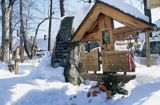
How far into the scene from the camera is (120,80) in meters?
11.5

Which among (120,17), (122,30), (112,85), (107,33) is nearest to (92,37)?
(107,33)

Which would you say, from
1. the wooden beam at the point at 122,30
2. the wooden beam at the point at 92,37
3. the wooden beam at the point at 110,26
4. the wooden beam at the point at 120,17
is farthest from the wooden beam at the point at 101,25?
the wooden beam at the point at 122,30

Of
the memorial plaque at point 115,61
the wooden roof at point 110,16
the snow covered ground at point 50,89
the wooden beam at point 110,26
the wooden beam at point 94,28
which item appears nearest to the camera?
the wooden roof at point 110,16

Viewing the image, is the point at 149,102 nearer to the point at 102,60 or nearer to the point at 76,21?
the point at 102,60

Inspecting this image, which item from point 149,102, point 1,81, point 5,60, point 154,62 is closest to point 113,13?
point 149,102

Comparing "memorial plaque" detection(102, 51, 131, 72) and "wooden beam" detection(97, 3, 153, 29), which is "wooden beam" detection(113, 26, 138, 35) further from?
"memorial plaque" detection(102, 51, 131, 72)

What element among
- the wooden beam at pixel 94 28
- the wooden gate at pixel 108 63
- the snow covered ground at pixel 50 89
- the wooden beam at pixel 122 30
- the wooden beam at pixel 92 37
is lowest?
the snow covered ground at pixel 50 89

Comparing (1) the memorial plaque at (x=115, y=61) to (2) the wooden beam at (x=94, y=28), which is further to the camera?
(2) the wooden beam at (x=94, y=28)

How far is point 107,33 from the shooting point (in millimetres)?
12109

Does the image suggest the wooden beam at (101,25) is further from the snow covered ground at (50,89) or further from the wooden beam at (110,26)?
the snow covered ground at (50,89)

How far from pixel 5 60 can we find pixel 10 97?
1313 centimetres

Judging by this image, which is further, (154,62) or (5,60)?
(5,60)

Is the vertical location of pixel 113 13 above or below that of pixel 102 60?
above

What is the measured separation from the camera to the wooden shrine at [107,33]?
11289mm
